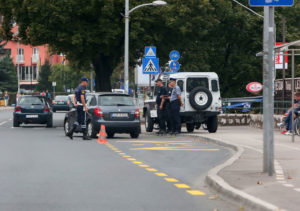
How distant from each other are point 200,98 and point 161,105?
1749 millimetres

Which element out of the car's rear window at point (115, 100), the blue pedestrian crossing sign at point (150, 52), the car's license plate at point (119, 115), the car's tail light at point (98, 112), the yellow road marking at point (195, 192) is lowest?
the yellow road marking at point (195, 192)

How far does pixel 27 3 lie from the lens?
37094 millimetres

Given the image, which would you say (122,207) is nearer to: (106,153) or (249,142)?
(106,153)

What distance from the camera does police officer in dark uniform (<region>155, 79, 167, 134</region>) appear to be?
2680 centimetres

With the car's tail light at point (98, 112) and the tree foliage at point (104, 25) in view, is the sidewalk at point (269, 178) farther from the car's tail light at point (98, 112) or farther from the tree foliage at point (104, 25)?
the tree foliage at point (104, 25)

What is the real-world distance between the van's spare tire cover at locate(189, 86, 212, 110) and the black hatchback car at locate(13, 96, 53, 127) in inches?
385

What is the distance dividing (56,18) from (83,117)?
12.6 meters

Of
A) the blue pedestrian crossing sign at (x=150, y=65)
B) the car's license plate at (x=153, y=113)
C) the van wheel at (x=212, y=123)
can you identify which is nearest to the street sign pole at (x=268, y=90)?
the van wheel at (x=212, y=123)

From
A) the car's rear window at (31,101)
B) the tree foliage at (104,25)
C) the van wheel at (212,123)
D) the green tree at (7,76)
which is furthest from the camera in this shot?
the green tree at (7,76)

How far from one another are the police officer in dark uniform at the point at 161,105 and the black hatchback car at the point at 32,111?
9.27 metres

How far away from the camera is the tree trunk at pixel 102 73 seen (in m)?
41.1

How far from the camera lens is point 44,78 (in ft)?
402

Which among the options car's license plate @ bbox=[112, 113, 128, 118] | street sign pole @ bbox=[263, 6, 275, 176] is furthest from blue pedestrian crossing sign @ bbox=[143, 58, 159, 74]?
street sign pole @ bbox=[263, 6, 275, 176]

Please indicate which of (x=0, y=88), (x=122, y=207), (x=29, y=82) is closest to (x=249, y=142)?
(x=122, y=207)
